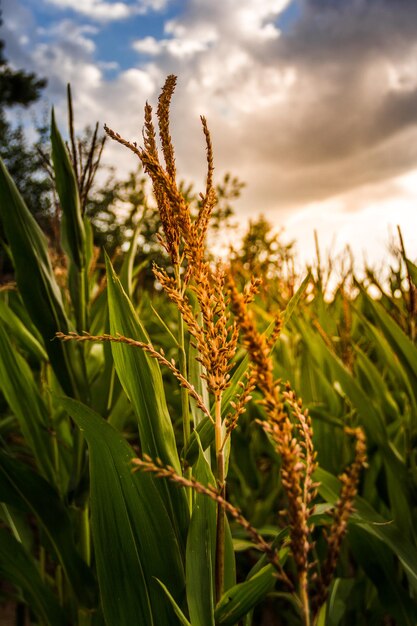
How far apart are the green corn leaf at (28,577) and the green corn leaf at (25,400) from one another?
0.68 ft

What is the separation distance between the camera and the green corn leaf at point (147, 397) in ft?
2.41

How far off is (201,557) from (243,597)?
0.08m

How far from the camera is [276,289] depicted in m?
2.62

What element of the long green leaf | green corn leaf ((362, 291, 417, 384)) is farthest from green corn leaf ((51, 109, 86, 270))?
the long green leaf

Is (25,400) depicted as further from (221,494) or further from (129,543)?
(221,494)

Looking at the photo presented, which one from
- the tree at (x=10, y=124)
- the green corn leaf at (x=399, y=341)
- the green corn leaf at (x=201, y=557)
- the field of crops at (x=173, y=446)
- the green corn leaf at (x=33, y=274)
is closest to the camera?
the field of crops at (x=173, y=446)

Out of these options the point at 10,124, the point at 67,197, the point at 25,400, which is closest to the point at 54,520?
the point at 25,400

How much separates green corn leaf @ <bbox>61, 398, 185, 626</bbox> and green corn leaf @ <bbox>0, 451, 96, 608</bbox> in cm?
34

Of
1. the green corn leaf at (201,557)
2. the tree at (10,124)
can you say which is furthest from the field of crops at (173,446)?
the tree at (10,124)

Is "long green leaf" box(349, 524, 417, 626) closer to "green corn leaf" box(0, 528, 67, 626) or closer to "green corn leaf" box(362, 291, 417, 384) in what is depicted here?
"green corn leaf" box(362, 291, 417, 384)

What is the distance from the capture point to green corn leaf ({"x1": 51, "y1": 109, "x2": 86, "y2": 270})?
1.01m

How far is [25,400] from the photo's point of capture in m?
1.18

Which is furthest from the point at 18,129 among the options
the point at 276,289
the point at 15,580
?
the point at 15,580

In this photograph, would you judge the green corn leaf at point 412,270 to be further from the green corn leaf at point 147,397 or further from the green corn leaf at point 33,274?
the green corn leaf at point 33,274
